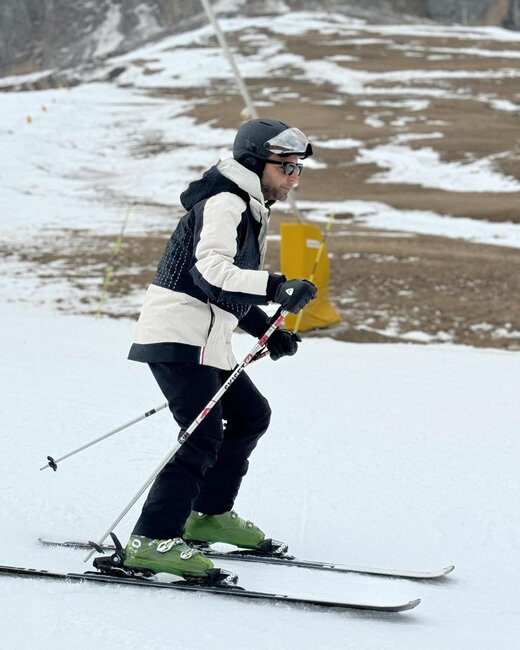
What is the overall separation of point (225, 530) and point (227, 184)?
1441mm

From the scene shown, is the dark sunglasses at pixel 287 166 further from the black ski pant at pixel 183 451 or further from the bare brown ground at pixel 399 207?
the bare brown ground at pixel 399 207

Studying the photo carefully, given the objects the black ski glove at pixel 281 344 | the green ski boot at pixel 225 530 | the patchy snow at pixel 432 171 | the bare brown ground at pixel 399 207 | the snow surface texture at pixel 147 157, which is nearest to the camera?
the black ski glove at pixel 281 344

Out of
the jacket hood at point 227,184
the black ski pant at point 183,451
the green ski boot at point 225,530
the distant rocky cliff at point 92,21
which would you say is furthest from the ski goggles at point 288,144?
the distant rocky cliff at point 92,21

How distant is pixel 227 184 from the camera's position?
11.0 ft

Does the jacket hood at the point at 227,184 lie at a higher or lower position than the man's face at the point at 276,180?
lower

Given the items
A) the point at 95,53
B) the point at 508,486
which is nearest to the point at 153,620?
the point at 508,486

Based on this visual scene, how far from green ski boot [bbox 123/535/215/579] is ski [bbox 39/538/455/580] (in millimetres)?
162

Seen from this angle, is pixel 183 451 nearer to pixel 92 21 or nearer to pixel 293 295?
pixel 293 295

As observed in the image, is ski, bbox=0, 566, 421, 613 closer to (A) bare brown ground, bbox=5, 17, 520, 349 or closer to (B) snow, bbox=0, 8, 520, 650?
(B) snow, bbox=0, 8, 520, 650

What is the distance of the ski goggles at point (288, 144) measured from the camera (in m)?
3.44

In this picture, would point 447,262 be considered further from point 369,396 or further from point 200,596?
point 200,596

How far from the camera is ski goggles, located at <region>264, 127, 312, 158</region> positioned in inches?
135

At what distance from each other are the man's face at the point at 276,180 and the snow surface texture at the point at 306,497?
1452mm

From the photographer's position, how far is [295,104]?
1699 inches
